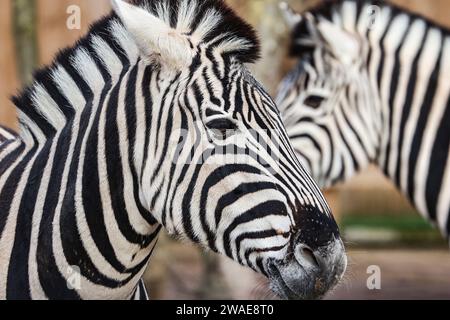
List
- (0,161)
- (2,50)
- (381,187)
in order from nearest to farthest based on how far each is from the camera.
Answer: (0,161) → (2,50) → (381,187)

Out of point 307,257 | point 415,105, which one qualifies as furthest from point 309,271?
point 415,105

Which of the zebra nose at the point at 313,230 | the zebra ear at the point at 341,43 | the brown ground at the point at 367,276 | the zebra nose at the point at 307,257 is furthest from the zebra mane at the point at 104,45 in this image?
the brown ground at the point at 367,276

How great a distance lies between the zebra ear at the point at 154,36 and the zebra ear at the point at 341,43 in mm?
3237

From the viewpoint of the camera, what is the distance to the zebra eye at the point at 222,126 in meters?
3.53

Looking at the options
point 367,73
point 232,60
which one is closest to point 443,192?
point 367,73

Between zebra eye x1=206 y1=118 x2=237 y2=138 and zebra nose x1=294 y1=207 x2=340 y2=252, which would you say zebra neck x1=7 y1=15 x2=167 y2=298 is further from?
zebra nose x1=294 y1=207 x2=340 y2=252

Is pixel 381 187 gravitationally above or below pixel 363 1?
below

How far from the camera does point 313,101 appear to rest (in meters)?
6.85

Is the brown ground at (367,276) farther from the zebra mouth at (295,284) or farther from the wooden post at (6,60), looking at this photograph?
the zebra mouth at (295,284)

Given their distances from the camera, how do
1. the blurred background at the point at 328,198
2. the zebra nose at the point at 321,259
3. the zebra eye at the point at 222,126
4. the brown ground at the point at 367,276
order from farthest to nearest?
the brown ground at the point at 367,276 → the blurred background at the point at 328,198 → the zebra eye at the point at 222,126 → the zebra nose at the point at 321,259

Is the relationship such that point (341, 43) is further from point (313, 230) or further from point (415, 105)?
point (313, 230)

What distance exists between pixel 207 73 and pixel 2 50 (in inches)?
403

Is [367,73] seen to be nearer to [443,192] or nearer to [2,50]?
[443,192]

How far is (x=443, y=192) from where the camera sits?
21.1 ft
